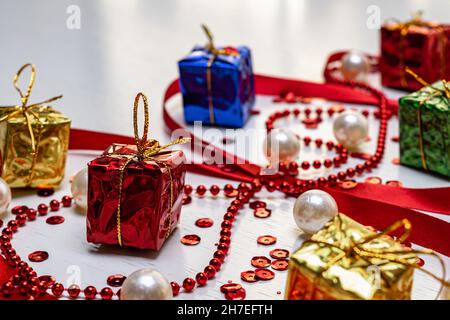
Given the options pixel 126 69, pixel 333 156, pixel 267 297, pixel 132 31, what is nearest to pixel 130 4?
pixel 132 31

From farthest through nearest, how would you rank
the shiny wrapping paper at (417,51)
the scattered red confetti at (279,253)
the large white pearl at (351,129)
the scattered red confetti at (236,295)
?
the shiny wrapping paper at (417,51) → the large white pearl at (351,129) → the scattered red confetti at (279,253) → the scattered red confetti at (236,295)

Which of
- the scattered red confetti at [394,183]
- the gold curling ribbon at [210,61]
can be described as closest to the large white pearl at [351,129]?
the scattered red confetti at [394,183]

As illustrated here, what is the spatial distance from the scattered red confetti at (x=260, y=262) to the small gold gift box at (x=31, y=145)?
0.42 m

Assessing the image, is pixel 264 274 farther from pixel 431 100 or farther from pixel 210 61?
pixel 210 61

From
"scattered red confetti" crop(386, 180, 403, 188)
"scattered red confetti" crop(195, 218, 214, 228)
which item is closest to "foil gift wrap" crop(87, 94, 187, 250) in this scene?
"scattered red confetti" crop(195, 218, 214, 228)

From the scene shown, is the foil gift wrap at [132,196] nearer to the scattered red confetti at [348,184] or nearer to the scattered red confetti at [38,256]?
the scattered red confetti at [38,256]

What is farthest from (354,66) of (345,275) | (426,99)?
(345,275)

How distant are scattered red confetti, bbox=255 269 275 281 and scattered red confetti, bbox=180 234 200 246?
0.13 m

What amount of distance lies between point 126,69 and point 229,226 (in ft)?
2.81

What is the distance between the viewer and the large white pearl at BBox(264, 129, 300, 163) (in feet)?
4.88

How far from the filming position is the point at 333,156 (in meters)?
1.58

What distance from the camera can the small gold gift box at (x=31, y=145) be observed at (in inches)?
53.2

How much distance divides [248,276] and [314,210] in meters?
0.16

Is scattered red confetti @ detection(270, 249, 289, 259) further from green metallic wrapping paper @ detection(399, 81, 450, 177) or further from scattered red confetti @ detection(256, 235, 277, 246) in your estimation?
green metallic wrapping paper @ detection(399, 81, 450, 177)
